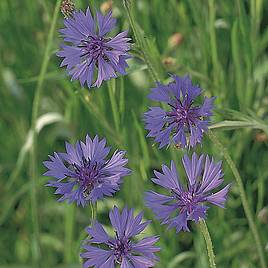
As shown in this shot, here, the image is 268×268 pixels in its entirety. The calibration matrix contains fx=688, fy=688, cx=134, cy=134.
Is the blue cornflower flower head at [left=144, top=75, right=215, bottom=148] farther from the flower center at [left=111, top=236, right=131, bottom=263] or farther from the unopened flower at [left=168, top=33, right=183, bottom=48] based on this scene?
the unopened flower at [left=168, top=33, right=183, bottom=48]

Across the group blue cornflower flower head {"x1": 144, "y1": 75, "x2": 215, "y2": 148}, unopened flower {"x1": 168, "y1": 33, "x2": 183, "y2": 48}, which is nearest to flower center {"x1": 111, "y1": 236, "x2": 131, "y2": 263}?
blue cornflower flower head {"x1": 144, "y1": 75, "x2": 215, "y2": 148}

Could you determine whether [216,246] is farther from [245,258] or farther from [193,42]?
[193,42]

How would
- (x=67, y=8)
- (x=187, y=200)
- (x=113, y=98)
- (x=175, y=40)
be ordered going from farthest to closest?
(x=175, y=40)
(x=113, y=98)
(x=67, y=8)
(x=187, y=200)

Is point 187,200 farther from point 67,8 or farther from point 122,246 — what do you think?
point 67,8

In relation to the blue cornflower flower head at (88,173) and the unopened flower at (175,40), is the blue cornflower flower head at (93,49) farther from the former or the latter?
the unopened flower at (175,40)

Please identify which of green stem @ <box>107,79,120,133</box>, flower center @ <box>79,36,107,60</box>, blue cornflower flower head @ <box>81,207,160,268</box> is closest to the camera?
blue cornflower flower head @ <box>81,207,160,268</box>

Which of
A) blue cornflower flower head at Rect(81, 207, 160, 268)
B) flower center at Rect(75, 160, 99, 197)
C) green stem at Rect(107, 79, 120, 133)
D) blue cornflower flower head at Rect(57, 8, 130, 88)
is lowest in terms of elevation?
blue cornflower flower head at Rect(81, 207, 160, 268)

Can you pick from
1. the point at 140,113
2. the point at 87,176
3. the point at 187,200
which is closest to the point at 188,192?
the point at 187,200
